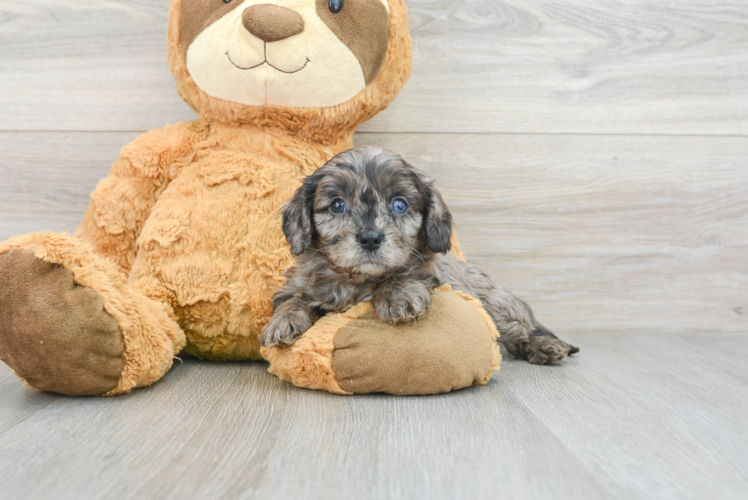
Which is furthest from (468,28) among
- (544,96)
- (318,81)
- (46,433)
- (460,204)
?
(46,433)

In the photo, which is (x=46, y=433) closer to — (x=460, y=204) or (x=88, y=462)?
(x=88, y=462)

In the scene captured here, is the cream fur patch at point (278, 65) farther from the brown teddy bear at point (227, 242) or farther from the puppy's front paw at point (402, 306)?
the puppy's front paw at point (402, 306)

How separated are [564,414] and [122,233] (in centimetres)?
148

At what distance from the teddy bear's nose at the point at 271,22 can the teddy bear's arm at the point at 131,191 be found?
483 millimetres

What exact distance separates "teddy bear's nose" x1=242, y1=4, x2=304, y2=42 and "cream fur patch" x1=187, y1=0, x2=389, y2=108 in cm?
2

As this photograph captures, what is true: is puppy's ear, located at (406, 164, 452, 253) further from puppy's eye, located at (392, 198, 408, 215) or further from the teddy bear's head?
the teddy bear's head

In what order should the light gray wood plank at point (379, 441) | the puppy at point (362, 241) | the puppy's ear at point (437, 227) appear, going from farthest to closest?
the puppy's ear at point (437, 227)
the puppy at point (362, 241)
the light gray wood plank at point (379, 441)

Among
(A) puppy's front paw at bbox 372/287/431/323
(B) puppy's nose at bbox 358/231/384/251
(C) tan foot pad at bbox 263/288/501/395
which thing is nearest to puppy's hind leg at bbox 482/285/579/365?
(C) tan foot pad at bbox 263/288/501/395

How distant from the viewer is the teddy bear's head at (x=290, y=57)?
1.73 m

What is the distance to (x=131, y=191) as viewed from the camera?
192cm

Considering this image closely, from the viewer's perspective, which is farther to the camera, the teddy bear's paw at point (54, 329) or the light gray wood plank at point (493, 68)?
the light gray wood plank at point (493, 68)

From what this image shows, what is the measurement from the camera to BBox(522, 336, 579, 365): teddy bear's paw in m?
1.98

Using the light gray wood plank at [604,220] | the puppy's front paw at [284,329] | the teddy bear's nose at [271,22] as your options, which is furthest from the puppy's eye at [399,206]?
the light gray wood plank at [604,220]

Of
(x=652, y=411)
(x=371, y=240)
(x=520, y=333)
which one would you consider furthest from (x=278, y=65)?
(x=652, y=411)
